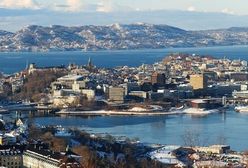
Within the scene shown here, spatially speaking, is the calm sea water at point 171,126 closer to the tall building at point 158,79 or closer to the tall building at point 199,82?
the tall building at point 199,82

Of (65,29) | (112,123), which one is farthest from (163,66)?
(65,29)

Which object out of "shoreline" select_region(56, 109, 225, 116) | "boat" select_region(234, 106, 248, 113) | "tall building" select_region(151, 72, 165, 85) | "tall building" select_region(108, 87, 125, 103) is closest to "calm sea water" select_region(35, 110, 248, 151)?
"boat" select_region(234, 106, 248, 113)

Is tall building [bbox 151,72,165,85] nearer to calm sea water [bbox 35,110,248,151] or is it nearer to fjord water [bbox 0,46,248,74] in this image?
calm sea water [bbox 35,110,248,151]

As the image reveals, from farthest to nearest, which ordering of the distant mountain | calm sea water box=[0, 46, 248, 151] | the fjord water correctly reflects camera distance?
the distant mountain
the fjord water
calm sea water box=[0, 46, 248, 151]

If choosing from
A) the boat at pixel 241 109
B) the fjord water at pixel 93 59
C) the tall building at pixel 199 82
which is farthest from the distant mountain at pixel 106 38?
the boat at pixel 241 109

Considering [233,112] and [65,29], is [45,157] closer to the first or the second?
[233,112]

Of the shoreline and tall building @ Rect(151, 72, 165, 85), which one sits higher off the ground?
tall building @ Rect(151, 72, 165, 85)
